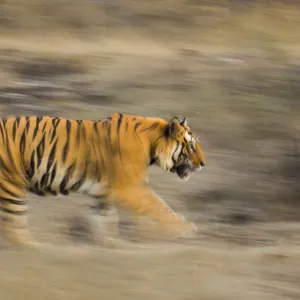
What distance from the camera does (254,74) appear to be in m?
9.84

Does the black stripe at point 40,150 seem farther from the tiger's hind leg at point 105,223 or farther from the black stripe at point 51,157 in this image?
the tiger's hind leg at point 105,223

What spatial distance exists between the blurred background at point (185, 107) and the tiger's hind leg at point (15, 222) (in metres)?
0.54

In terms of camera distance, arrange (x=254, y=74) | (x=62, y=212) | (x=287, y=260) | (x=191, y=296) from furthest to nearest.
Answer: (x=254, y=74)
(x=62, y=212)
(x=287, y=260)
(x=191, y=296)

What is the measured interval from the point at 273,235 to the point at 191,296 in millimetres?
2974

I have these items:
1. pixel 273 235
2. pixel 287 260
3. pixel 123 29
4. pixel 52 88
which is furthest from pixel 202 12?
pixel 287 260

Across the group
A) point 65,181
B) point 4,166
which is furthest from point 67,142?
point 4,166

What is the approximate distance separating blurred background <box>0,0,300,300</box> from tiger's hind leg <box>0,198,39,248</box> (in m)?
0.54

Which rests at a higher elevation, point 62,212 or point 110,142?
point 110,142

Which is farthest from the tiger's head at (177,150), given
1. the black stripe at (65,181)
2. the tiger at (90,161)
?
the black stripe at (65,181)

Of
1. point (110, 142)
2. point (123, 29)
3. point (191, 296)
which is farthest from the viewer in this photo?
→ point (123, 29)

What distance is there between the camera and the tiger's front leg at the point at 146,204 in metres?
6.51

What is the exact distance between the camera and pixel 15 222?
21.2ft

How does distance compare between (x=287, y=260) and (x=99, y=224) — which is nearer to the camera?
(x=287, y=260)

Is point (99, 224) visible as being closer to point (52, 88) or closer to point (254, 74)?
point (52, 88)
